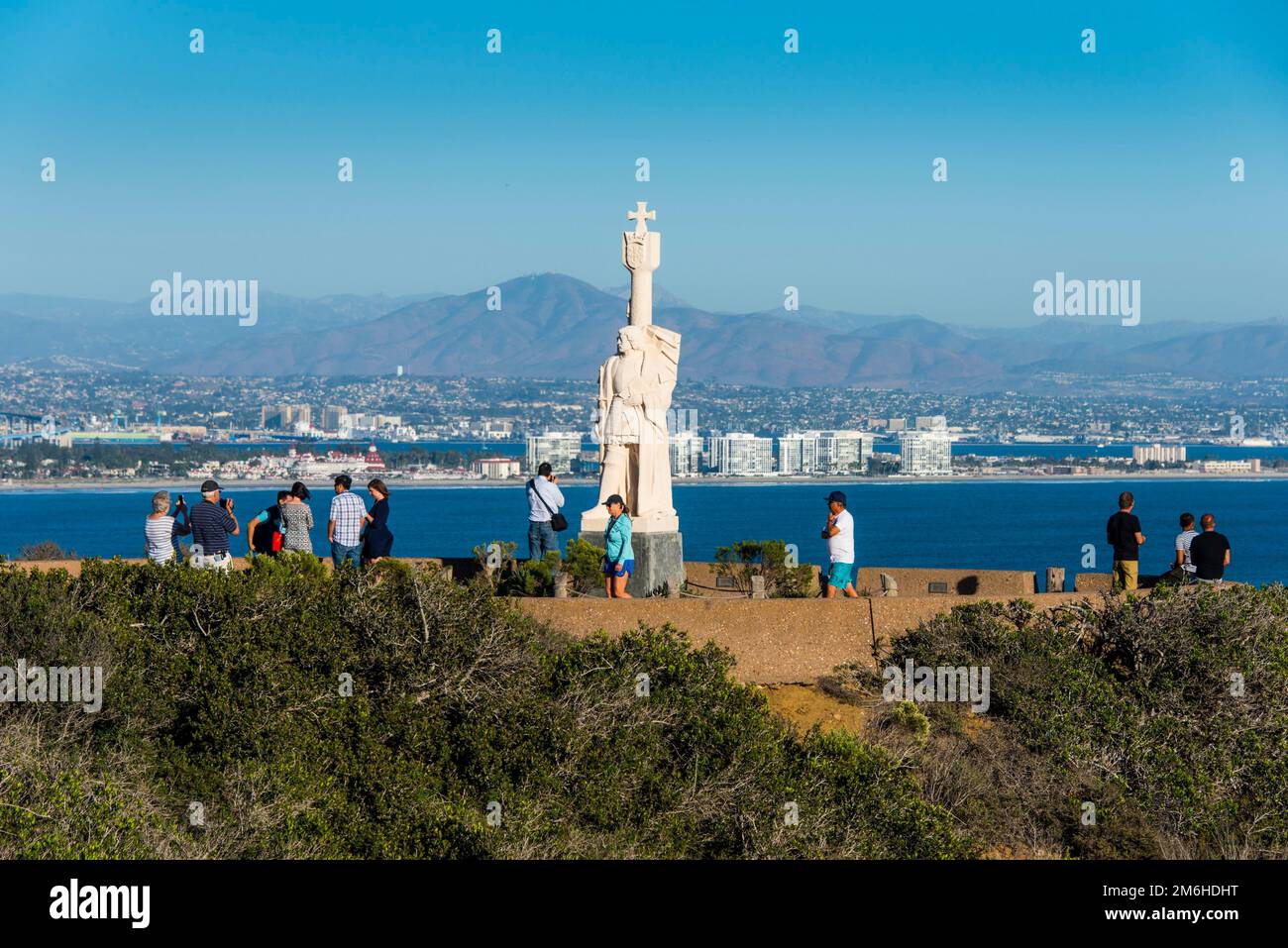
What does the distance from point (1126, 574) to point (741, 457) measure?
122498 millimetres

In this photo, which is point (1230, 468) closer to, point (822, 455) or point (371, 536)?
point (822, 455)

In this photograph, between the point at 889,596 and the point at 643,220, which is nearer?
the point at 889,596

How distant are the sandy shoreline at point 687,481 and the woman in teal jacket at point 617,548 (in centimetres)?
9877


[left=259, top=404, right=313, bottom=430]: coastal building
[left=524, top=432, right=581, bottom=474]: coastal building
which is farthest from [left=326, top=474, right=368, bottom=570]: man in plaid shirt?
[left=259, top=404, right=313, bottom=430]: coastal building

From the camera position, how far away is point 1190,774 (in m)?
12.8

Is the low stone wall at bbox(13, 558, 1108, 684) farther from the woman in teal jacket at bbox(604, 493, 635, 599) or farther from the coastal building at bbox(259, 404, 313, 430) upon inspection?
the coastal building at bbox(259, 404, 313, 430)

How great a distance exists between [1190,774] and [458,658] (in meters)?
5.53

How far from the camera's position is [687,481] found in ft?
445

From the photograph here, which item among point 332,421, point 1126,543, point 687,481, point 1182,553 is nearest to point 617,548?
point 1126,543

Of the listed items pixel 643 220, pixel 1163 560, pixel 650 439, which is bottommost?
pixel 1163 560
